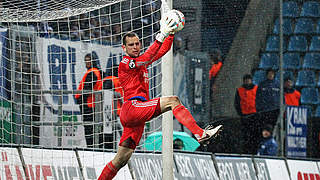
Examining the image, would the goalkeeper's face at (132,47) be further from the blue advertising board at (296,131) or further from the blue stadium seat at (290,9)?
→ the blue stadium seat at (290,9)

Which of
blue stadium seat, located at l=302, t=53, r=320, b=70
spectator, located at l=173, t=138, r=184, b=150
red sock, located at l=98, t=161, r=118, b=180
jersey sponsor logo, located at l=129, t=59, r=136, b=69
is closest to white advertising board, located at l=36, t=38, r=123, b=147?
spectator, located at l=173, t=138, r=184, b=150

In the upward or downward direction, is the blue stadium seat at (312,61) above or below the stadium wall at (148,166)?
above

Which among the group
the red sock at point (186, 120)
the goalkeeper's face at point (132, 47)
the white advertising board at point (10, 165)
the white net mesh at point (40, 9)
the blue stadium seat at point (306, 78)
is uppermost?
the white net mesh at point (40, 9)

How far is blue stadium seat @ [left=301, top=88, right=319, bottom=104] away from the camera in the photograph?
12.1m

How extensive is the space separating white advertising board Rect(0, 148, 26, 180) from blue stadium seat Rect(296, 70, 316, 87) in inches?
233

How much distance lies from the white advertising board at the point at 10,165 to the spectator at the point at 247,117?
3761 millimetres

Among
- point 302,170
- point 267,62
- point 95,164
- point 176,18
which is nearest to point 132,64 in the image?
point 176,18

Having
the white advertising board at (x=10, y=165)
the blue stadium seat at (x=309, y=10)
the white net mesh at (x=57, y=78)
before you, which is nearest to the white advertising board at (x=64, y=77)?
the white net mesh at (x=57, y=78)

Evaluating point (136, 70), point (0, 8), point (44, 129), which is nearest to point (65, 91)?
point (44, 129)

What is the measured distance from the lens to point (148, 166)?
874 centimetres

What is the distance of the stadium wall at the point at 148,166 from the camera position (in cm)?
873

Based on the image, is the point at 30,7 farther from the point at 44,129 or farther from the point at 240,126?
the point at 240,126

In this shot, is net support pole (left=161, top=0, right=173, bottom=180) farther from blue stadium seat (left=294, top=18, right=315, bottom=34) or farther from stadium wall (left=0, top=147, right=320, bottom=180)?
blue stadium seat (left=294, top=18, right=315, bottom=34)

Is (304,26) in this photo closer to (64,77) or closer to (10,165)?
(64,77)
